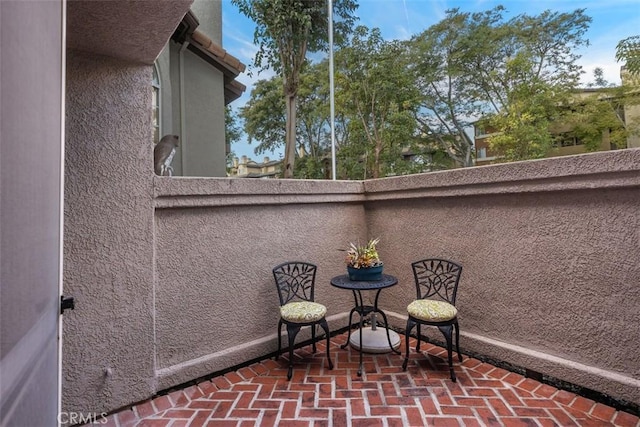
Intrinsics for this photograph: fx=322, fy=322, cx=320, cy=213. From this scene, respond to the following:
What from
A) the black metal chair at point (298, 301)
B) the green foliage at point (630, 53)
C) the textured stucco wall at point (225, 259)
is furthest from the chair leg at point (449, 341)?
the green foliage at point (630, 53)

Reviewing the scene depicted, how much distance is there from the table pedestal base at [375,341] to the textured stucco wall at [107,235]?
7.26ft

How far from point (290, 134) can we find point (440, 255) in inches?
130

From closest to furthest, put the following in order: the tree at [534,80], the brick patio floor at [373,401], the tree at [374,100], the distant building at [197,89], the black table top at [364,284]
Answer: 1. the brick patio floor at [373,401]
2. the black table top at [364,284]
3. the tree at [534,80]
4. the tree at [374,100]
5. the distant building at [197,89]

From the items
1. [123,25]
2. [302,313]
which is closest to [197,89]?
[123,25]

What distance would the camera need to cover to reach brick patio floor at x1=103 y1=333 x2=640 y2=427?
2.57 m

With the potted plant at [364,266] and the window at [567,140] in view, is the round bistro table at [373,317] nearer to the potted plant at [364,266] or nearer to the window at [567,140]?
the potted plant at [364,266]

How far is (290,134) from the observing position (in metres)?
5.73

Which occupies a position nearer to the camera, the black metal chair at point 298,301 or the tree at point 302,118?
the black metal chair at point 298,301

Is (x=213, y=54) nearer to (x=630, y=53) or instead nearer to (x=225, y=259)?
(x=225, y=259)

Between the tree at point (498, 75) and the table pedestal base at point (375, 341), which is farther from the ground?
the tree at point (498, 75)

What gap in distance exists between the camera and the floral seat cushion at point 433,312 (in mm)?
3191

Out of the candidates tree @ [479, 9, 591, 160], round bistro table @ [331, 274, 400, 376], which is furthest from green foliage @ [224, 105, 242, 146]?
tree @ [479, 9, 591, 160]

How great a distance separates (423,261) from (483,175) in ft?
3.84

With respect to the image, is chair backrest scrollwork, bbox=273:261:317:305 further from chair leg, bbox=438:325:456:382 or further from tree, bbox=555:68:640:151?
tree, bbox=555:68:640:151
